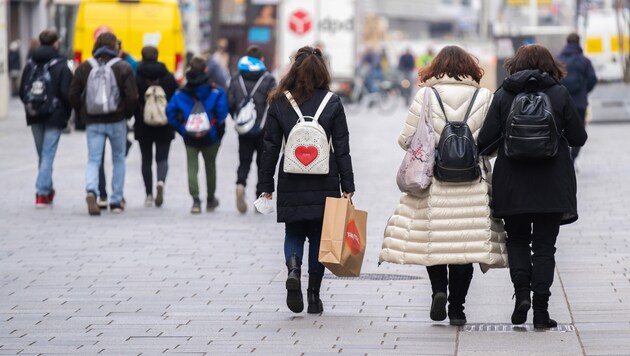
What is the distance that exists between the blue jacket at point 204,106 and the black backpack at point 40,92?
1.18m

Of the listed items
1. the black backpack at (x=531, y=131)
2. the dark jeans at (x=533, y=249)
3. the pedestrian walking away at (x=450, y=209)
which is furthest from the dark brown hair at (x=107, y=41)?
the black backpack at (x=531, y=131)

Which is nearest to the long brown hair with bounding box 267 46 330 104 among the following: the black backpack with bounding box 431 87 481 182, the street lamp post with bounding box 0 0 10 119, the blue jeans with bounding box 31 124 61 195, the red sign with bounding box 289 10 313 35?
the black backpack with bounding box 431 87 481 182

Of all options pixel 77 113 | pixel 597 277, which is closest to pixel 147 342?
pixel 597 277

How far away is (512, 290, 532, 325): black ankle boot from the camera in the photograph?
7.81m

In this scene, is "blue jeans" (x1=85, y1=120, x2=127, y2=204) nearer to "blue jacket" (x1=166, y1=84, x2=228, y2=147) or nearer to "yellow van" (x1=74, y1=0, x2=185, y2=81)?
"blue jacket" (x1=166, y1=84, x2=228, y2=147)

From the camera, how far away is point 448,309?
26.5 ft

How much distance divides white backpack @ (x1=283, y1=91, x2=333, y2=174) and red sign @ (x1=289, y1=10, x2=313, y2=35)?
29504 mm

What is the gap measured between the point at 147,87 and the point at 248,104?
1.21 meters

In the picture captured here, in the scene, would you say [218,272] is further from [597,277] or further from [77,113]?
[77,113]

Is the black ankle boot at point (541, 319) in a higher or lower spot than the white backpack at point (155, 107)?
lower

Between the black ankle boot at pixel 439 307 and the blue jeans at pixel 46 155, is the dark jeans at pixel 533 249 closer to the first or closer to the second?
the black ankle boot at pixel 439 307

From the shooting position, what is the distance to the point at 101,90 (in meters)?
13.7

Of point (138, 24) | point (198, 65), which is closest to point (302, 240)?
point (198, 65)

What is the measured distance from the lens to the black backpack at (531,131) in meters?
7.62
